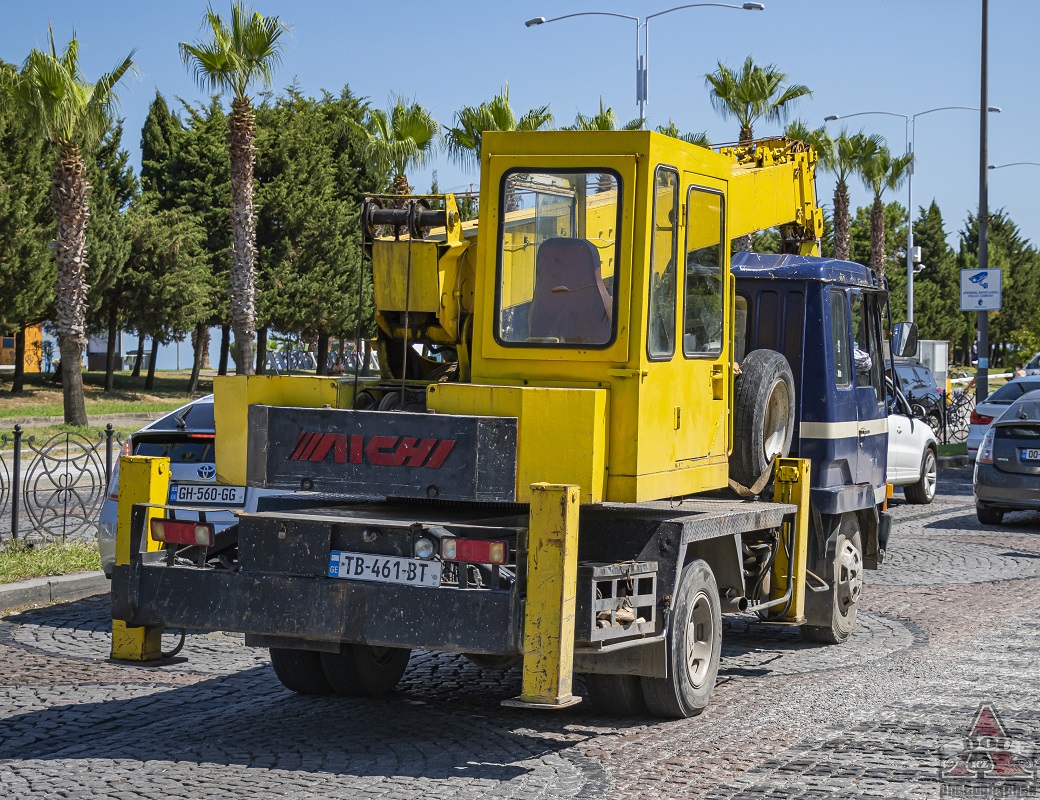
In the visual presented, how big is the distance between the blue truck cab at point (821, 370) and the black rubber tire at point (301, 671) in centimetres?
338

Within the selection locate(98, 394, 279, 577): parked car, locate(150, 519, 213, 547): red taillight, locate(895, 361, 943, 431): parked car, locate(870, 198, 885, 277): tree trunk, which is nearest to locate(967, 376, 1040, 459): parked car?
locate(895, 361, 943, 431): parked car

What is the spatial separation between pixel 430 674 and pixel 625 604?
2317 mm

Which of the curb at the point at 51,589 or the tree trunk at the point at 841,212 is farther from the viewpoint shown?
the tree trunk at the point at 841,212

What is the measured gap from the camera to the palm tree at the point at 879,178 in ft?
158

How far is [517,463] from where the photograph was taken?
6137 mm

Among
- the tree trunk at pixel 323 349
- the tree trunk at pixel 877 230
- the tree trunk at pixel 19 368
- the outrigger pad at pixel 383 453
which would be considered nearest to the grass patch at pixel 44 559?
the outrigger pad at pixel 383 453

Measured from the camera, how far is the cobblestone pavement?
18.6 ft

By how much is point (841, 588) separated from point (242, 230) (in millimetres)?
24206

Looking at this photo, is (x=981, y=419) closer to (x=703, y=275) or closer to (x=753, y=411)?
(x=753, y=411)

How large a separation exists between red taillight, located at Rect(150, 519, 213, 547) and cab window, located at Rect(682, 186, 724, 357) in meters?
2.54

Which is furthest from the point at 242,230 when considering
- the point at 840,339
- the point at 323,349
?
the point at 323,349

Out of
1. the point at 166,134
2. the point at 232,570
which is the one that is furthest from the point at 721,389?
the point at 166,134

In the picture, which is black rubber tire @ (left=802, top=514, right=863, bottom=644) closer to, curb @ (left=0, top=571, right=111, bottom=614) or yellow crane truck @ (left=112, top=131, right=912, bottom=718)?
yellow crane truck @ (left=112, top=131, right=912, bottom=718)

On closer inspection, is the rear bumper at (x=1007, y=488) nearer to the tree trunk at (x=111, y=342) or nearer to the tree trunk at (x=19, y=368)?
the tree trunk at (x=19, y=368)
